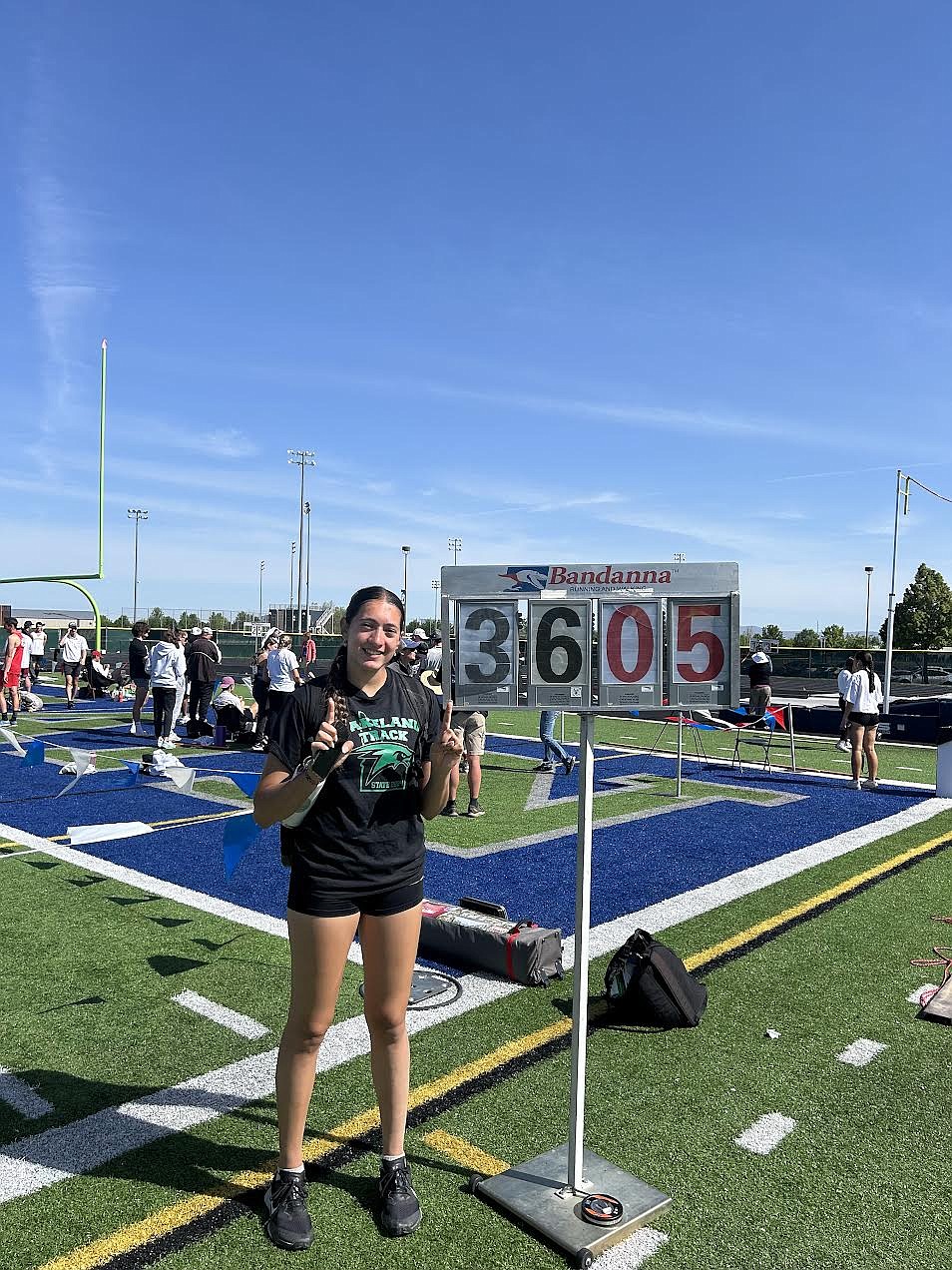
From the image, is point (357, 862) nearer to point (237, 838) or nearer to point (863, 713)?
point (237, 838)

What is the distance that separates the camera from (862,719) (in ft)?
37.6

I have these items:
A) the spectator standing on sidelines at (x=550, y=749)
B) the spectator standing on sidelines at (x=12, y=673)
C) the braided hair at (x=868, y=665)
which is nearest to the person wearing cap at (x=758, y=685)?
the braided hair at (x=868, y=665)

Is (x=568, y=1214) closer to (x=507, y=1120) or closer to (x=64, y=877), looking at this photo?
(x=507, y=1120)

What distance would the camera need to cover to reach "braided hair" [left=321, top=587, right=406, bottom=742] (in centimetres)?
271

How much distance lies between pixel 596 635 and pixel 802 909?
438cm

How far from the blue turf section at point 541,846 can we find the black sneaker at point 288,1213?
3374 mm

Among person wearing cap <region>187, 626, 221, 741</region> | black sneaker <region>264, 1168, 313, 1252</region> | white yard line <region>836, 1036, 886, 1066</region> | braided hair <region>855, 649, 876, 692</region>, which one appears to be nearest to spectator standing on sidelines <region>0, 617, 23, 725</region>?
person wearing cap <region>187, 626, 221, 741</region>

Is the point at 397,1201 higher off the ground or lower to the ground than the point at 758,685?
lower

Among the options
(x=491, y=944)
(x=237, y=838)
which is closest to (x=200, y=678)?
(x=237, y=838)

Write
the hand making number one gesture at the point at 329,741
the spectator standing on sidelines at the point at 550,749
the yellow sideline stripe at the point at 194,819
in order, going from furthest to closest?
the spectator standing on sidelines at the point at 550,749
the yellow sideline stripe at the point at 194,819
the hand making number one gesture at the point at 329,741

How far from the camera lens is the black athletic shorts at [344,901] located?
8.97 feet

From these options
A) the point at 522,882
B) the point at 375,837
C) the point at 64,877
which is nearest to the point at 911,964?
the point at 522,882

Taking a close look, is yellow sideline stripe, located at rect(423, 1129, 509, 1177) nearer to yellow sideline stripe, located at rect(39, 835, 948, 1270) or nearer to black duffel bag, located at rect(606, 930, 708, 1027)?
yellow sideline stripe, located at rect(39, 835, 948, 1270)

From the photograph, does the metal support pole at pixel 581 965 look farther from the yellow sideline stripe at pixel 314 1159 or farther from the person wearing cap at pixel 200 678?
the person wearing cap at pixel 200 678
